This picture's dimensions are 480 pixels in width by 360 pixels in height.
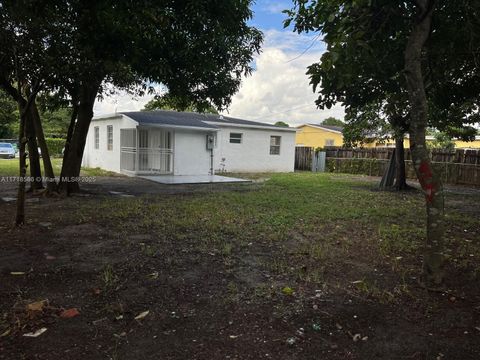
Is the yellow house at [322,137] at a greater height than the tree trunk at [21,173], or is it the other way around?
the yellow house at [322,137]

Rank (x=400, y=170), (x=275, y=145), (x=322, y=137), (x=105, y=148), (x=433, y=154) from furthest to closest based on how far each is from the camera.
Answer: (x=322, y=137) < (x=275, y=145) < (x=105, y=148) < (x=433, y=154) < (x=400, y=170)

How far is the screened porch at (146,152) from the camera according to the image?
16531 millimetres

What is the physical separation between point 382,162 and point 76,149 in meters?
15.5

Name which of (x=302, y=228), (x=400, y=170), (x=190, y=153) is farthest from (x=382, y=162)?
(x=302, y=228)

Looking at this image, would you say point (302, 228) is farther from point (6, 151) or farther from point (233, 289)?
point (6, 151)

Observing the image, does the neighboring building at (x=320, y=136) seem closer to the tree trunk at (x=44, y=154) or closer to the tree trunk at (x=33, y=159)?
the tree trunk at (x=33, y=159)

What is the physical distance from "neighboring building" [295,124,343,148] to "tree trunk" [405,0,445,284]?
3142 centimetres

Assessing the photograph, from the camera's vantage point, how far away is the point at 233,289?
377cm

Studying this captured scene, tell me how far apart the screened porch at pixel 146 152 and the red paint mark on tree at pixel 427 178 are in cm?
1360

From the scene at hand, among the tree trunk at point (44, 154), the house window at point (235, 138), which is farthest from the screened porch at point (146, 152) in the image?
the tree trunk at point (44, 154)

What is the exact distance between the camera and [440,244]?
379cm

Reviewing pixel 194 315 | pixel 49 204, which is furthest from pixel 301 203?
pixel 194 315

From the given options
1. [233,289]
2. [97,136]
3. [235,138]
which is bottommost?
[233,289]

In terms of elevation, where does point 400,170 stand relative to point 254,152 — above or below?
below
